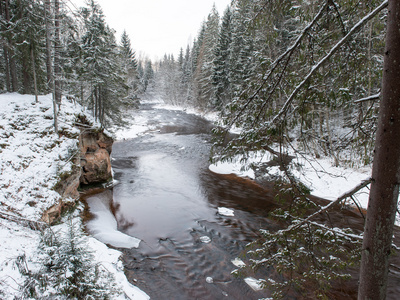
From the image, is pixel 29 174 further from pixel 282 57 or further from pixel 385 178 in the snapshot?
pixel 385 178

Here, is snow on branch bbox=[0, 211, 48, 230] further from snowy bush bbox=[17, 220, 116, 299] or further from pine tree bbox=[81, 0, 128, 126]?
pine tree bbox=[81, 0, 128, 126]

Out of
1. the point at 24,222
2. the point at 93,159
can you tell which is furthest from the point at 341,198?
the point at 93,159

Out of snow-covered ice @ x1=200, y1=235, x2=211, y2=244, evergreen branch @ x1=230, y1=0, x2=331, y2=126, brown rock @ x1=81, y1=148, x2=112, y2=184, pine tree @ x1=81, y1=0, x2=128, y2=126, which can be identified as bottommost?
snow-covered ice @ x1=200, y1=235, x2=211, y2=244

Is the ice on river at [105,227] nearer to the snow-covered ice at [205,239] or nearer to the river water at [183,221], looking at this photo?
the river water at [183,221]

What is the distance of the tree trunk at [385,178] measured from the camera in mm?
1832

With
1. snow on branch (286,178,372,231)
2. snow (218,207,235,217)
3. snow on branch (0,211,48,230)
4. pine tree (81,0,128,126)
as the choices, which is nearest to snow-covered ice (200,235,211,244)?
snow (218,207,235,217)

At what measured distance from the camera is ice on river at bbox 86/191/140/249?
8.35m

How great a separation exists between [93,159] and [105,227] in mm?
5501

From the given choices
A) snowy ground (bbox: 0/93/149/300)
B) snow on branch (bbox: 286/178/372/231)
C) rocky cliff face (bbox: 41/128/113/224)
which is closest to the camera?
snow on branch (bbox: 286/178/372/231)

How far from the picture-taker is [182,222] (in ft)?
33.7

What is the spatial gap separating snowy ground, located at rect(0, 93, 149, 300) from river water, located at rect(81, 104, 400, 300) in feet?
3.83

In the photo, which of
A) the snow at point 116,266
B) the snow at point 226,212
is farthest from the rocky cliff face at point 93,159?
the snow at point 226,212

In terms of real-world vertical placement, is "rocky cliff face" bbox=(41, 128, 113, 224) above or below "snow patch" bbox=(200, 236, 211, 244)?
above

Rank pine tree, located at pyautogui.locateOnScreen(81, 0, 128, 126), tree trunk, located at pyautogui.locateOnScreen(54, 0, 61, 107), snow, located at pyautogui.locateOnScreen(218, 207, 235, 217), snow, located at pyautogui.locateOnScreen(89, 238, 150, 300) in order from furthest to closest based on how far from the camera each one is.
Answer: pine tree, located at pyautogui.locateOnScreen(81, 0, 128, 126), tree trunk, located at pyautogui.locateOnScreen(54, 0, 61, 107), snow, located at pyautogui.locateOnScreen(218, 207, 235, 217), snow, located at pyautogui.locateOnScreen(89, 238, 150, 300)
